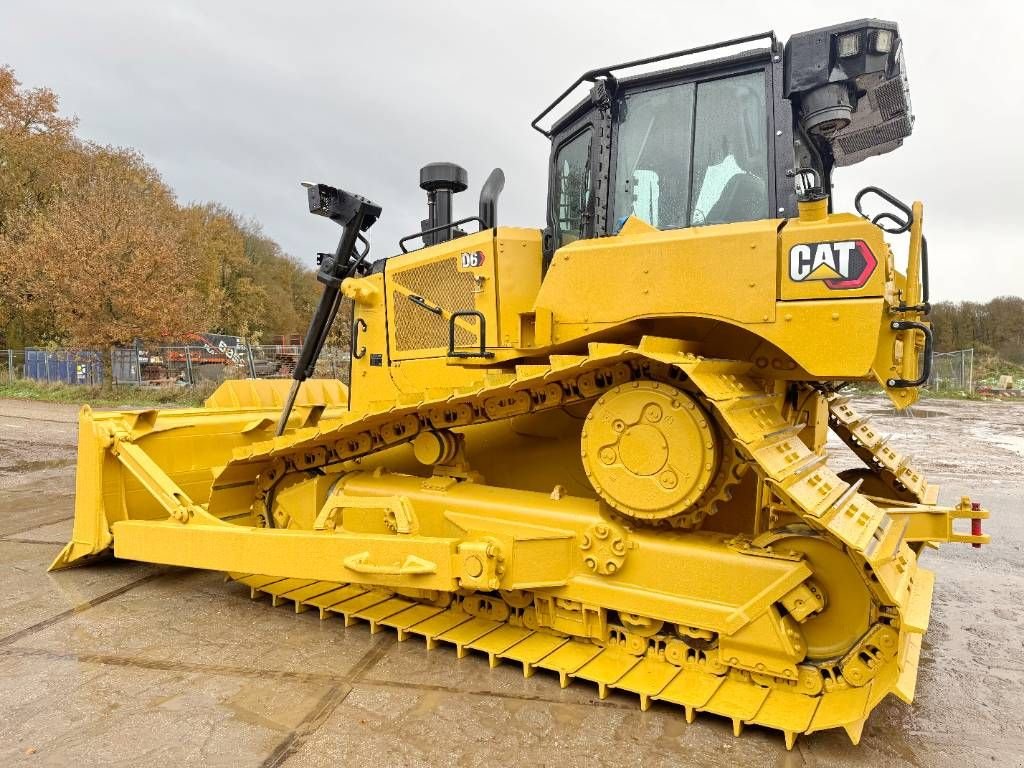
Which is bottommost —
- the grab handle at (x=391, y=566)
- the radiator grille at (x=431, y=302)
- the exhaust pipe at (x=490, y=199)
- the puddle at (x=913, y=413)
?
the puddle at (x=913, y=413)

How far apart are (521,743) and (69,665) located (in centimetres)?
232

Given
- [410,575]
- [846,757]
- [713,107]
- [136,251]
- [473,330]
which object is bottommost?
[846,757]

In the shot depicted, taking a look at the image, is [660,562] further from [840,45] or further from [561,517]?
[840,45]

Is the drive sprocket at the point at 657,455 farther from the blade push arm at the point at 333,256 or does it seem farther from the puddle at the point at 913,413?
the puddle at the point at 913,413

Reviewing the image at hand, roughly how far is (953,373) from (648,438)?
84.5 ft

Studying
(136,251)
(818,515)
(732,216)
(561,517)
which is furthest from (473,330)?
(136,251)

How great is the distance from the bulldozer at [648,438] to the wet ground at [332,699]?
0.18 m

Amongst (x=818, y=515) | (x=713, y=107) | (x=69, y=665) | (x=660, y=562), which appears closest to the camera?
(x=818, y=515)

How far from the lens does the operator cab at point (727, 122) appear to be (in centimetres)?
328

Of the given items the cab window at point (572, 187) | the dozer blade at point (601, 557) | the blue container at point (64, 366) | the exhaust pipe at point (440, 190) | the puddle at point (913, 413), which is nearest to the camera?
the dozer blade at point (601, 557)

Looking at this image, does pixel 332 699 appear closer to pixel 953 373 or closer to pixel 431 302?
pixel 431 302

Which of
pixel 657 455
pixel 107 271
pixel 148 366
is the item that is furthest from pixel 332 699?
pixel 148 366

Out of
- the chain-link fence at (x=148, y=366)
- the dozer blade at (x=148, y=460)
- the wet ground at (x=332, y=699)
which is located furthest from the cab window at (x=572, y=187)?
the chain-link fence at (x=148, y=366)

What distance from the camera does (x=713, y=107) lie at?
3.60 meters
